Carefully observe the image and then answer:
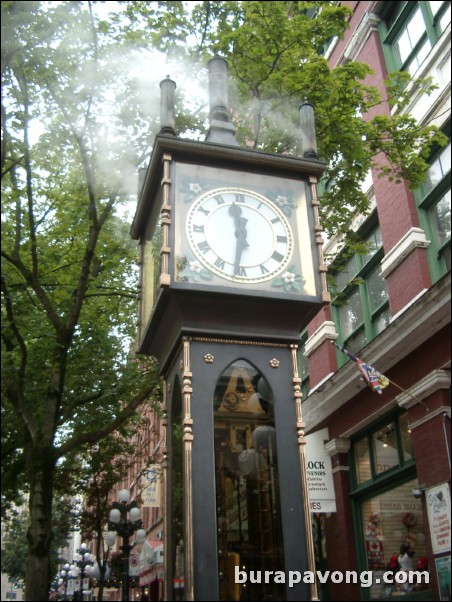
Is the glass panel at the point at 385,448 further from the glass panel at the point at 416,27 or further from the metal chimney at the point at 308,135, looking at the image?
the glass panel at the point at 416,27

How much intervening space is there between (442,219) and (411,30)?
3573 millimetres

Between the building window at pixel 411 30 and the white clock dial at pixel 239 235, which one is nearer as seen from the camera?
the white clock dial at pixel 239 235

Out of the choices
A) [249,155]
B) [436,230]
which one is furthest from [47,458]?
[436,230]

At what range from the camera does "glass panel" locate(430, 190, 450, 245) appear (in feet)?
32.3

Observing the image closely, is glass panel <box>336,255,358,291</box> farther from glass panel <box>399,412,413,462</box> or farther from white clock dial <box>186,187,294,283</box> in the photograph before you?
white clock dial <box>186,187,294,283</box>

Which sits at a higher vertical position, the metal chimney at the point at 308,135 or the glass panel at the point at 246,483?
the metal chimney at the point at 308,135

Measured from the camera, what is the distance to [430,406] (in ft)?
29.5

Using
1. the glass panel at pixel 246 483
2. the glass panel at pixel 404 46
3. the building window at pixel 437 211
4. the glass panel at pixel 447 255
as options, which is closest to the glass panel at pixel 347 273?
the building window at pixel 437 211

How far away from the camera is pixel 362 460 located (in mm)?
11312

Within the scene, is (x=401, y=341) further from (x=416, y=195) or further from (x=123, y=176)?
(x=123, y=176)

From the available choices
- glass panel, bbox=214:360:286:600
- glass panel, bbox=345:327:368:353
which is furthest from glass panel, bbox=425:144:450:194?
glass panel, bbox=214:360:286:600

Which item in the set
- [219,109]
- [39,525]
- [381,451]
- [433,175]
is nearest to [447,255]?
[433,175]

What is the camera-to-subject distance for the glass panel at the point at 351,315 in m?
12.4

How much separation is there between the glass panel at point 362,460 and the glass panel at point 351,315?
7.20 ft
